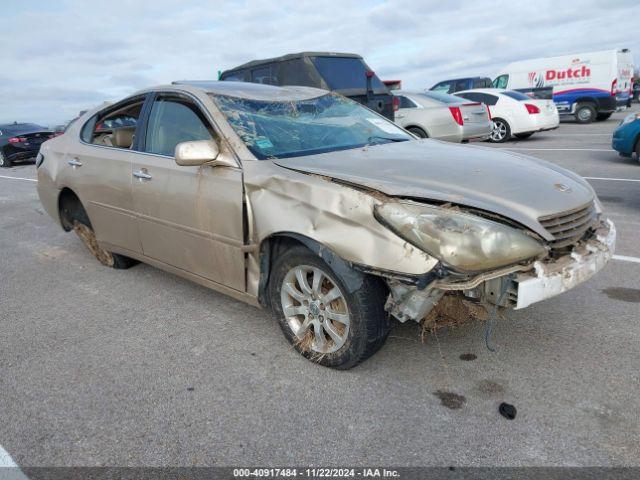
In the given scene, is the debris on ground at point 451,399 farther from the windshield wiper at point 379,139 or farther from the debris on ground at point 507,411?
the windshield wiper at point 379,139

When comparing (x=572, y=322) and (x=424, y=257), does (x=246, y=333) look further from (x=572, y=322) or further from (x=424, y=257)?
(x=572, y=322)

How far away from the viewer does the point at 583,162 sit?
972 centimetres

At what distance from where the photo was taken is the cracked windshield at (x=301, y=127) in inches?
130

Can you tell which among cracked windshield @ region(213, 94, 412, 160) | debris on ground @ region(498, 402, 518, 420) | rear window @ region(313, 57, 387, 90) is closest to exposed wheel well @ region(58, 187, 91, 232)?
cracked windshield @ region(213, 94, 412, 160)

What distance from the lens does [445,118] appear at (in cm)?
1077

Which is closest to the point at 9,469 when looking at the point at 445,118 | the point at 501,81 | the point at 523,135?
the point at 445,118

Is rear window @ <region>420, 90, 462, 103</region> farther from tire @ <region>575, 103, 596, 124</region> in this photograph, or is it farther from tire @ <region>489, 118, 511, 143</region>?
tire @ <region>575, 103, 596, 124</region>

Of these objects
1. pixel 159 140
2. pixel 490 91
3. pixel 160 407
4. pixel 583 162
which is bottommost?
pixel 160 407

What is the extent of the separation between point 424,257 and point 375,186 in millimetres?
491

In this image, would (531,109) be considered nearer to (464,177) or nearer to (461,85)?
(461,85)

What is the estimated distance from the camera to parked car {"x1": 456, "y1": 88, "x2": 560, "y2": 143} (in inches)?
531

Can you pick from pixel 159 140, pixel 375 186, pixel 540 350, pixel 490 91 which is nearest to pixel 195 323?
pixel 159 140

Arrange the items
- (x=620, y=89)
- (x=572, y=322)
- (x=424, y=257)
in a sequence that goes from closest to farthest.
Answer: (x=424, y=257) < (x=572, y=322) < (x=620, y=89)

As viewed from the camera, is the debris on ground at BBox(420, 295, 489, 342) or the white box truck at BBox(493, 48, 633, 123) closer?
the debris on ground at BBox(420, 295, 489, 342)
